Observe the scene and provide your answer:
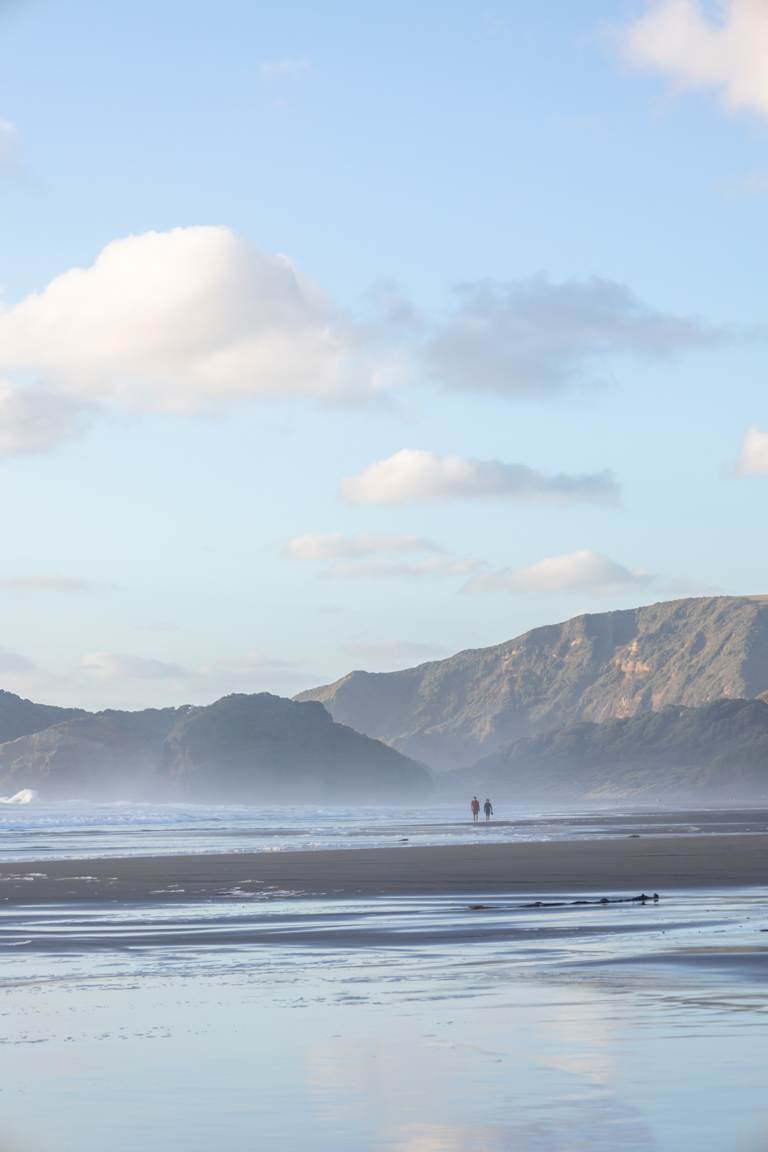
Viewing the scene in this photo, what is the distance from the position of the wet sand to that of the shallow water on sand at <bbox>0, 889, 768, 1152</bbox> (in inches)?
377

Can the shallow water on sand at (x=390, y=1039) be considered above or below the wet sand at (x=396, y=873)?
below

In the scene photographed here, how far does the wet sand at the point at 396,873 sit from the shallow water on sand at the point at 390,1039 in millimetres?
9569

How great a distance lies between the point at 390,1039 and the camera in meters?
13.1

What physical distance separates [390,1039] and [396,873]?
87.8 feet

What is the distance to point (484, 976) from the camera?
1738cm

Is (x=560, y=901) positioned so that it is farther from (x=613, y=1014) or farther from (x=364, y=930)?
(x=613, y=1014)

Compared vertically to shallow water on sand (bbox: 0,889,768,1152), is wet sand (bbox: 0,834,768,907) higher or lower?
higher

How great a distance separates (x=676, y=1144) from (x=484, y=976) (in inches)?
327

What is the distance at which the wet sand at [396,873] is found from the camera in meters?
33.1

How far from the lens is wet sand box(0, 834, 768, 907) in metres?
33.1


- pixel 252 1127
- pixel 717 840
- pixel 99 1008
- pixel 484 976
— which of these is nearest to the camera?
pixel 252 1127

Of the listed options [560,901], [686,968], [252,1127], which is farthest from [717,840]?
[252,1127]

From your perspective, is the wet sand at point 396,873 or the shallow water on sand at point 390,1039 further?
the wet sand at point 396,873

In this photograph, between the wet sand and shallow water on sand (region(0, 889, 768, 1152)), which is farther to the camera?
the wet sand
